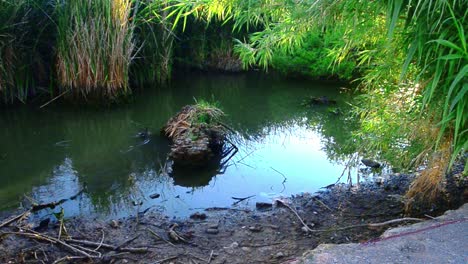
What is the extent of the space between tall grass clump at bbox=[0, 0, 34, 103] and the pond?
0.43 m

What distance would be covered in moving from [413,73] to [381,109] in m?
0.50

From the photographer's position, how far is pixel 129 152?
7156mm

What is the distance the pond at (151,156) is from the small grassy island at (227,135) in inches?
1.3

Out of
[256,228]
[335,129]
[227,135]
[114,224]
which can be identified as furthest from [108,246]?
[335,129]

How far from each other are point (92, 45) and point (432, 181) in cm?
655

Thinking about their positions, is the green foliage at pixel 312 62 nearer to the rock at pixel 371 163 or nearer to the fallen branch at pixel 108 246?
the rock at pixel 371 163

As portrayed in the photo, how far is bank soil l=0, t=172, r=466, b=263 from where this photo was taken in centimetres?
414

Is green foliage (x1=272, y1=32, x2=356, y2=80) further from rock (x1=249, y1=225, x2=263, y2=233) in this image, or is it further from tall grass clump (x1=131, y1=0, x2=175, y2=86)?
rock (x1=249, y1=225, x2=263, y2=233)

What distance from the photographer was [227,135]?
7.61 meters

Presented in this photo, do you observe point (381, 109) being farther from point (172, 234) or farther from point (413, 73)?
point (172, 234)

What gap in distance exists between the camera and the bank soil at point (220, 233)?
4141 mm

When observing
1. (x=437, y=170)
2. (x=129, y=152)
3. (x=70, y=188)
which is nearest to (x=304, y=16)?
(x=437, y=170)

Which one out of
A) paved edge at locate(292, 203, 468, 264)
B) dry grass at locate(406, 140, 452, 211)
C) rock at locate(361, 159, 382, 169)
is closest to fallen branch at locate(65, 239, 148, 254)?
paved edge at locate(292, 203, 468, 264)

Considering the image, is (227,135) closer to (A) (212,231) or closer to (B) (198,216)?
(B) (198,216)
